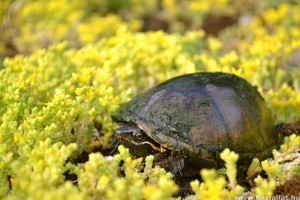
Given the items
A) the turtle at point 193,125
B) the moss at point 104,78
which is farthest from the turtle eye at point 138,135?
the moss at point 104,78

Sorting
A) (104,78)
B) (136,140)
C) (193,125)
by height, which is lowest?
(136,140)

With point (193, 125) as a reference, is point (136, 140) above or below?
below

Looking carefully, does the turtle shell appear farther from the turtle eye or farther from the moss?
the moss

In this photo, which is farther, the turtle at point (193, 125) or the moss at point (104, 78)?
the turtle at point (193, 125)

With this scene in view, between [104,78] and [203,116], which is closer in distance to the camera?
[203,116]

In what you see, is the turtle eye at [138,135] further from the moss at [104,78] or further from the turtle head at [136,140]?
the moss at [104,78]

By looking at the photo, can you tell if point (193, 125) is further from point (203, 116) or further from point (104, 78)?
point (104, 78)

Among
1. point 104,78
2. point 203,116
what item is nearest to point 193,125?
point 203,116

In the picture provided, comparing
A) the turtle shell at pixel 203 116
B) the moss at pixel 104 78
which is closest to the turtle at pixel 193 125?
the turtle shell at pixel 203 116
